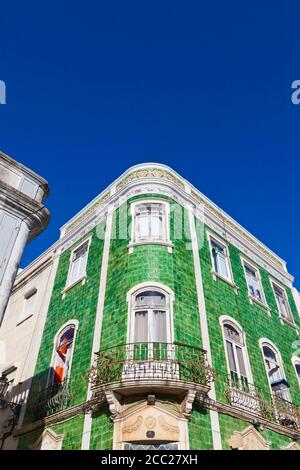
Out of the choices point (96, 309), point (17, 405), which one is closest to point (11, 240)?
point (96, 309)

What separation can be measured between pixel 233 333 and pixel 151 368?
4.75 meters

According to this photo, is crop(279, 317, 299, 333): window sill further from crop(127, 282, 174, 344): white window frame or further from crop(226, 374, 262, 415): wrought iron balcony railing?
crop(127, 282, 174, 344): white window frame

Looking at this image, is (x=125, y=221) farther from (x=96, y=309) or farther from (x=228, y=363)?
(x=228, y=363)

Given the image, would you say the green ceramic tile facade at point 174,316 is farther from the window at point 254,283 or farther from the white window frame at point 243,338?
the window at point 254,283

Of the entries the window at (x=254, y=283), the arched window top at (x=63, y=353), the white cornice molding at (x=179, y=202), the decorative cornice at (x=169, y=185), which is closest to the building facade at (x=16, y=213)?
the arched window top at (x=63, y=353)

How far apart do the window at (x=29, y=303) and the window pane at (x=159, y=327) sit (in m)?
7.08

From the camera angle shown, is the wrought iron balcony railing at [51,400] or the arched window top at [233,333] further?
the arched window top at [233,333]

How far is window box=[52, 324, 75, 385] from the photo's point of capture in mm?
12068

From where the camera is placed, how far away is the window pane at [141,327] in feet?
34.7

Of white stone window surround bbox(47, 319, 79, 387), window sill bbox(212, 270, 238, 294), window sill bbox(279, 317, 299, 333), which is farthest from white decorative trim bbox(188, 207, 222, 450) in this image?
window sill bbox(279, 317, 299, 333)

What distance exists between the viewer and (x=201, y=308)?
1222cm

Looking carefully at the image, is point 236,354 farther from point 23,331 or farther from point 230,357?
point 23,331

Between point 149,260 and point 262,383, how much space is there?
578 cm

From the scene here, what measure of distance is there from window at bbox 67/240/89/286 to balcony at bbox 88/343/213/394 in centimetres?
495
